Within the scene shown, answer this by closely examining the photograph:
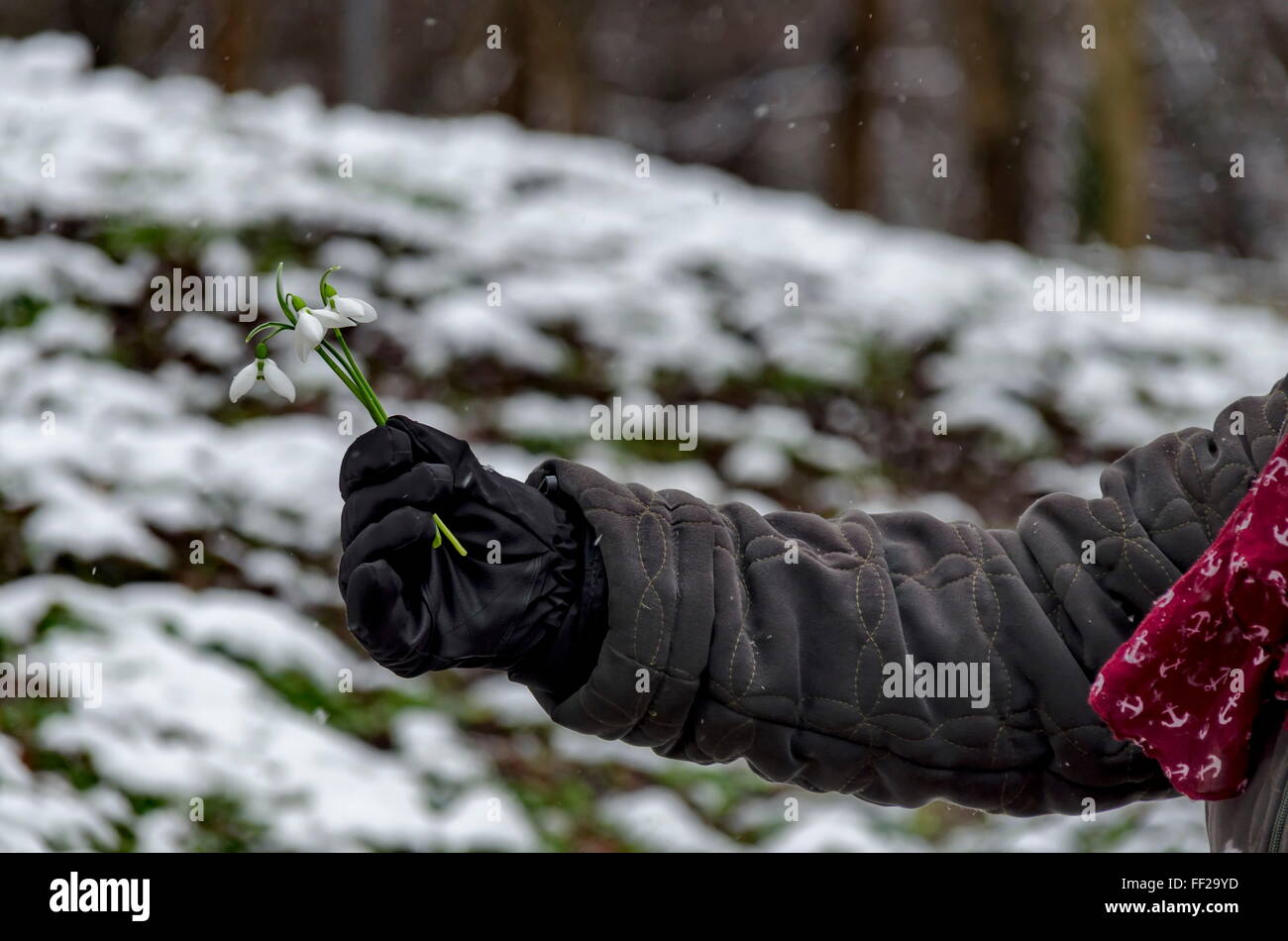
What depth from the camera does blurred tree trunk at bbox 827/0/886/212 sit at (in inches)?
376

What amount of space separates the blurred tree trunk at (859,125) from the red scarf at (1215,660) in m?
8.64

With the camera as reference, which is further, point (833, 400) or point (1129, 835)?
point (833, 400)

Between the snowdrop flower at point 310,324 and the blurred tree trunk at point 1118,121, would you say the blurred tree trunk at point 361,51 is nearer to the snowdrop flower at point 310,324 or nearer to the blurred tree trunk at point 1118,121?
the blurred tree trunk at point 1118,121

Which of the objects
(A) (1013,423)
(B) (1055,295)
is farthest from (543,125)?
(A) (1013,423)

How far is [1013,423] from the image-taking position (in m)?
4.68

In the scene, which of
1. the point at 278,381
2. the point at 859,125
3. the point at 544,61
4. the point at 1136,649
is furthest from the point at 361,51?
the point at 1136,649

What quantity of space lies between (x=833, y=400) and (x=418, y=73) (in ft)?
38.7

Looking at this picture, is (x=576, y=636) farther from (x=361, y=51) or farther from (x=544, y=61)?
(x=544, y=61)

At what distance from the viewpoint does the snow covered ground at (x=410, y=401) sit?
290 centimetres

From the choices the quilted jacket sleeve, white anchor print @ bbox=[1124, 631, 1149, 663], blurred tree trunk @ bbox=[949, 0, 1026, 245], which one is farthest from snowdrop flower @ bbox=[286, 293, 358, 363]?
blurred tree trunk @ bbox=[949, 0, 1026, 245]

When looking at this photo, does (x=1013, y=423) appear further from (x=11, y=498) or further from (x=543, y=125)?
(x=543, y=125)

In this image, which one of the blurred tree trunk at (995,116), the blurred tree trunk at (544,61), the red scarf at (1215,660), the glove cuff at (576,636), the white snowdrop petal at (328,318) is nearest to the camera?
the red scarf at (1215,660)

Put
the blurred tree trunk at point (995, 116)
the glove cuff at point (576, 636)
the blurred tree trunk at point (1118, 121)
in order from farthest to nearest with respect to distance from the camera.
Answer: the blurred tree trunk at point (995, 116), the blurred tree trunk at point (1118, 121), the glove cuff at point (576, 636)

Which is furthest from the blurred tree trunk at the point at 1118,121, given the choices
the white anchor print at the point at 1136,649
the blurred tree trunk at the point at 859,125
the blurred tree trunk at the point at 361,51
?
the white anchor print at the point at 1136,649
